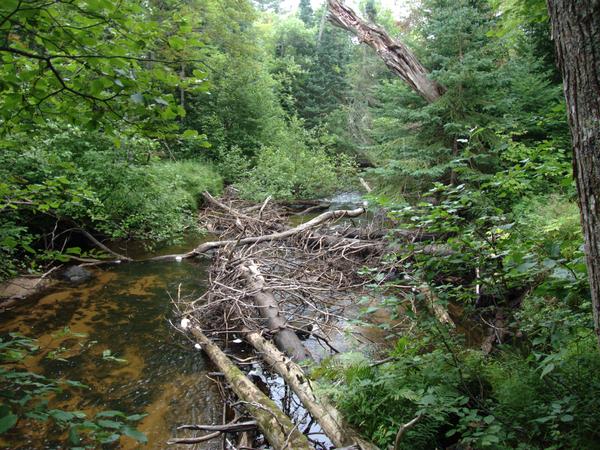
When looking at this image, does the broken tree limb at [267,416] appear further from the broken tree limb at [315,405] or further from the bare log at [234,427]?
the broken tree limb at [315,405]

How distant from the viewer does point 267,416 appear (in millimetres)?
3115

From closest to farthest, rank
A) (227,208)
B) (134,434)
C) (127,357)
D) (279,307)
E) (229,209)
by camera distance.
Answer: (134,434) < (127,357) < (279,307) < (229,209) < (227,208)

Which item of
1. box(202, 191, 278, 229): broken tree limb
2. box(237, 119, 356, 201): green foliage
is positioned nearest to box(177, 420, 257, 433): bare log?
box(202, 191, 278, 229): broken tree limb

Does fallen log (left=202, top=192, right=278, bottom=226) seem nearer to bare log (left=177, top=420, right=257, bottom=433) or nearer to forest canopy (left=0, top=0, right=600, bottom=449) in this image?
forest canopy (left=0, top=0, right=600, bottom=449)

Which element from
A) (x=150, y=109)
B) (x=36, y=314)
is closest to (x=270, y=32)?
(x=36, y=314)

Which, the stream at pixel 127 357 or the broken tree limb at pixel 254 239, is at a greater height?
the broken tree limb at pixel 254 239

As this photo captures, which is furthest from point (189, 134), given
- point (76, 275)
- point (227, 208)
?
point (227, 208)

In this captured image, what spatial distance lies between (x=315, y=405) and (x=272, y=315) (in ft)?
7.20

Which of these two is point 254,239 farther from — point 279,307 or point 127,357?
point 127,357

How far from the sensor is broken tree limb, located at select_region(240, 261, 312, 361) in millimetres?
4489

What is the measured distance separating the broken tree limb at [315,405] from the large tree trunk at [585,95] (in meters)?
1.83

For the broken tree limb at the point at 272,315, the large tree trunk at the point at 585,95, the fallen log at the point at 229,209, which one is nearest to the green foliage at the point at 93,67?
the large tree trunk at the point at 585,95

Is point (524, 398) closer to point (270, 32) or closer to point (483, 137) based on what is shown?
point (483, 137)

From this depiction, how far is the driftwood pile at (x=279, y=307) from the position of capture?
3037 mm
